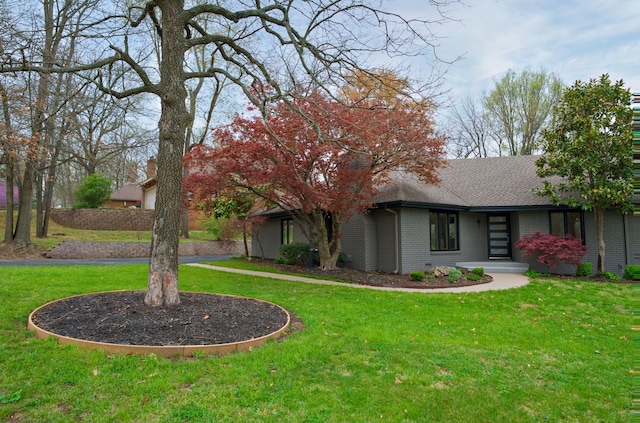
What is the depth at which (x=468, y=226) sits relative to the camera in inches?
601

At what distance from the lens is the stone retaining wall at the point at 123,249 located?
59.5ft

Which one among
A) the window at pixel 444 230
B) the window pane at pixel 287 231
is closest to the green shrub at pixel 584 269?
Answer: the window at pixel 444 230

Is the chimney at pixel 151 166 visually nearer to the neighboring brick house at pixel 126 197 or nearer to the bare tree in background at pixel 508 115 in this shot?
the neighboring brick house at pixel 126 197

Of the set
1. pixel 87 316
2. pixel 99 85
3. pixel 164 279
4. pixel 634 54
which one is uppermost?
pixel 99 85

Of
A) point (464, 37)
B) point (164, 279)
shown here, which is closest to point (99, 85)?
point (164, 279)

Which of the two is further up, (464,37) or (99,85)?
(464,37)

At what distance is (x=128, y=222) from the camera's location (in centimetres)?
2523

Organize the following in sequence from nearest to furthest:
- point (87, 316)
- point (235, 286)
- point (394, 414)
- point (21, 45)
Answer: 1. point (394, 414)
2. point (87, 316)
3. point (21, 45)
4. point (235, 286)

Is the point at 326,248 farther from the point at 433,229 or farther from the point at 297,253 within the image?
the point at 433,229

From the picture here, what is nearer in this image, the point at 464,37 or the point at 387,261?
the point at 464,37

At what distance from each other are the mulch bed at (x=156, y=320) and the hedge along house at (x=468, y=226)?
24.1 feet

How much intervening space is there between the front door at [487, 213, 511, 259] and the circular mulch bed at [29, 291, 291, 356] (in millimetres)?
11492

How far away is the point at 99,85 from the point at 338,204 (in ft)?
21.9

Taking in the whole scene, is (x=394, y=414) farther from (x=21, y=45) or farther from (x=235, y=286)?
(x=21, y=45)
